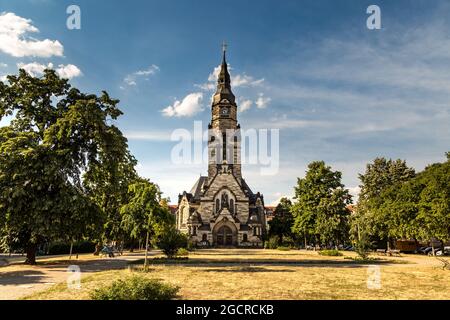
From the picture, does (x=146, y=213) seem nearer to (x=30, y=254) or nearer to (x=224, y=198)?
(x=30, y=254)

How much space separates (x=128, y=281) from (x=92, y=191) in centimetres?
1673

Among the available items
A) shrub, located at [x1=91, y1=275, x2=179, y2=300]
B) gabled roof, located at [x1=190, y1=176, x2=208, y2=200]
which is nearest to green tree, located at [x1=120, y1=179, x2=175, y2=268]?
shrub, located at [x1=91, y1=275, x2=179, y2=300]

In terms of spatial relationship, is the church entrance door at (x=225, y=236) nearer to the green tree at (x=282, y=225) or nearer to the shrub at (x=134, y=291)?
the green tree at (x=282, y=225)

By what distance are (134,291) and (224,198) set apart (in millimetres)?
55897

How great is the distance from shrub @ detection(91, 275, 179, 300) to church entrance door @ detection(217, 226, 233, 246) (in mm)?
52590

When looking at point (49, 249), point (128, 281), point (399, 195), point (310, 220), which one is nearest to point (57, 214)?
point (128, 281)

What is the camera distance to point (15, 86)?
23.6 m

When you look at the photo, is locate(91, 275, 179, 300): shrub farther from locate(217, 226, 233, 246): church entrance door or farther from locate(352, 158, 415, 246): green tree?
locate(217, 226, 233, 246): church entrance door

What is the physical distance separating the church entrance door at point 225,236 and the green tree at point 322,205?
14.9 metres

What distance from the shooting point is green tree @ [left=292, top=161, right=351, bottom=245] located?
46625mm

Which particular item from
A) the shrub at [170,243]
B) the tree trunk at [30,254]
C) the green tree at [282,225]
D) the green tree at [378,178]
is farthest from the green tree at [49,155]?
the green tree at [282,225]

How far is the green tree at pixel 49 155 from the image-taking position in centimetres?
2045

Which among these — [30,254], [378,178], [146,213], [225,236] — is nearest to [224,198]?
[225,236]
